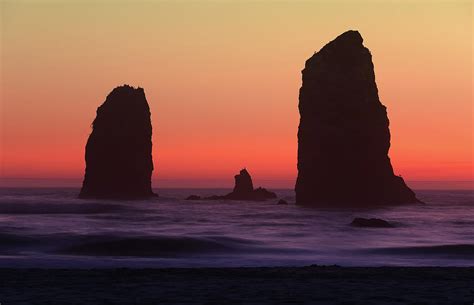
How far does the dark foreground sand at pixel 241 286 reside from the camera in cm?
1505

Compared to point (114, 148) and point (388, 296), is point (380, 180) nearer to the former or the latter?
point (114, 148)

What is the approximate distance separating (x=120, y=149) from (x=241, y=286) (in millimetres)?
140398

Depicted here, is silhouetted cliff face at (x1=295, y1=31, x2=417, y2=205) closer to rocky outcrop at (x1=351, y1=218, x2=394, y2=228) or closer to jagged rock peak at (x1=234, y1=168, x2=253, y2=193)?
rocky outcrop at (x1=351, y1=218, x2=394, y2=228)

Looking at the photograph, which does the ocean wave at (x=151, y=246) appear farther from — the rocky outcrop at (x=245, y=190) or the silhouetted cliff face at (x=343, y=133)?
the rocky outcrop at (x=245, y=190)

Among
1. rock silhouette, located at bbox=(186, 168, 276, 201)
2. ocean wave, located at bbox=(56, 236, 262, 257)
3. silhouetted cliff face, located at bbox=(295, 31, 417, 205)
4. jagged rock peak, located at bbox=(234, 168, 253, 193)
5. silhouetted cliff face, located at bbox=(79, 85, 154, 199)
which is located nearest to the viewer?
ocean wave, located at bbox=(56, 236, 262, 257)

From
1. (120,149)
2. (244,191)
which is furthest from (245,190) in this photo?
(120,149)

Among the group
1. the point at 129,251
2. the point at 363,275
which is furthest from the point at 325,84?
the point at 363,275

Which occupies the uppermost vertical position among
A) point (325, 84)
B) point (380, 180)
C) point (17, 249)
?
point (325, 84)

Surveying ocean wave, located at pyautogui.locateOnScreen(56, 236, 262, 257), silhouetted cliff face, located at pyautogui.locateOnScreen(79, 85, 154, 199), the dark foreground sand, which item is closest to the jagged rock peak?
silhouetted cliff face, located at pyautogui.locateOnScreen(79, 85, 154, 199)

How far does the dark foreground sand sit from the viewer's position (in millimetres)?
15055

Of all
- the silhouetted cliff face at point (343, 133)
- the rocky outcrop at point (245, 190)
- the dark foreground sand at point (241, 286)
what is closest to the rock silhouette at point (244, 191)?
the rocky outcrop at point (245, 190)

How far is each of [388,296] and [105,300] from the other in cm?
623

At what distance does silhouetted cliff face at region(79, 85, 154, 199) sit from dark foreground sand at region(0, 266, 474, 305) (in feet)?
438

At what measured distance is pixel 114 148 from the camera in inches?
6097
